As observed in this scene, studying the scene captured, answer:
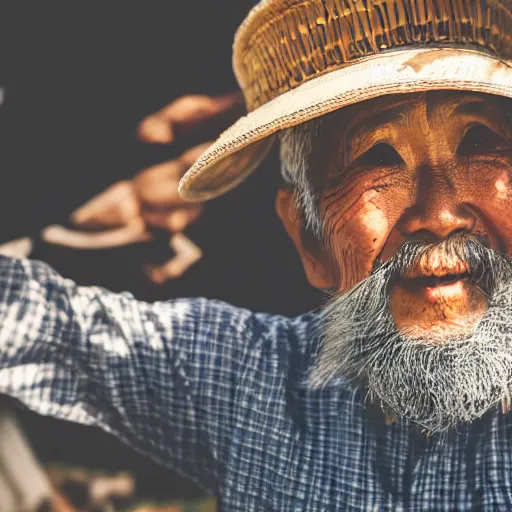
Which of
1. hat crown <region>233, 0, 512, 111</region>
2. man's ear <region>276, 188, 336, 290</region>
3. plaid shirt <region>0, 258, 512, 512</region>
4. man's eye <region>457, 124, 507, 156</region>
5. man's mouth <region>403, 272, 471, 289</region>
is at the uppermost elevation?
hat crown <region>233, 0, 512, 111</region>

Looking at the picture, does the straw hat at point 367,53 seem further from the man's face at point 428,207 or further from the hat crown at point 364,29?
the man's face at point 428,207

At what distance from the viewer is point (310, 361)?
1.65 meters

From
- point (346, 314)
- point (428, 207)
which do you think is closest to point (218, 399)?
point (346, 314)

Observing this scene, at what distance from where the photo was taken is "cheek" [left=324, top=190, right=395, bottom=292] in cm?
145

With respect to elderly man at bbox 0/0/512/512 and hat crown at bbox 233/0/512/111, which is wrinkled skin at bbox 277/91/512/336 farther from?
hat crown at bbox 233/0/512/111

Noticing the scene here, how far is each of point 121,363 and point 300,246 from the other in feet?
1.59

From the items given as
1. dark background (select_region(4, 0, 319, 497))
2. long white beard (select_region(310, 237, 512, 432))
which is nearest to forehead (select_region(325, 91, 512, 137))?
long white beard (select_region(310, 237, 512, 432))

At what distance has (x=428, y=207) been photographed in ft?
4.59

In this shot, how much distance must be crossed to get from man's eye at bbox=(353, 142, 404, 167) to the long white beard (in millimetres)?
177

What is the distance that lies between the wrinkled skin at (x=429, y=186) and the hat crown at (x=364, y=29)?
0.37 ft

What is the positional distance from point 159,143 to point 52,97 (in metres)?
0.30

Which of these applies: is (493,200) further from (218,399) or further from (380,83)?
(218,399)

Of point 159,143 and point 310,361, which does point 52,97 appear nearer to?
point 159,143

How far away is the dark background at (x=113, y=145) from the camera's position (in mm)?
1798
